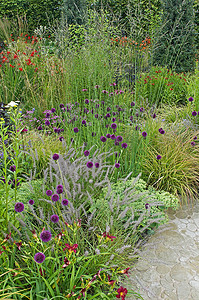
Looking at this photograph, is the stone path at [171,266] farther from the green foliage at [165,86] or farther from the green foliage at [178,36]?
the green foliage at [178,36]

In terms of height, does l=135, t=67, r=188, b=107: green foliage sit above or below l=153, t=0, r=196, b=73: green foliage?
below

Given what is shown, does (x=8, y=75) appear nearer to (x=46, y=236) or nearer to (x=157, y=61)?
(x=157, y=61)

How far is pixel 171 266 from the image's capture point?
2.28m

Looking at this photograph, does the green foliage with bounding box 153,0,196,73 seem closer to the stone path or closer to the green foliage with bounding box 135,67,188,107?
the green foliage with bounding box 135,67,188,107

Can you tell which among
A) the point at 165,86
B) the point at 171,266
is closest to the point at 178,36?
Result: the point at 165,86

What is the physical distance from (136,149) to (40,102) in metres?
2.46

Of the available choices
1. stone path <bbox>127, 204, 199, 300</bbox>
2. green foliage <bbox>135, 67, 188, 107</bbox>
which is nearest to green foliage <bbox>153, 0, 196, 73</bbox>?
green foliage <bbox>135, 67, 188, 107</bbox>

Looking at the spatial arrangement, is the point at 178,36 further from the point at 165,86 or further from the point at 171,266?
the point at 171,266

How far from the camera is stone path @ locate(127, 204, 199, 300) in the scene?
6.61 feet

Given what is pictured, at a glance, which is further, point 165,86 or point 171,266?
point 165,86

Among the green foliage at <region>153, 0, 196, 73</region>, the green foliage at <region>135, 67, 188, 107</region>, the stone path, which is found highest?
the green foliage at <region>153, 0, 196, 73</region>

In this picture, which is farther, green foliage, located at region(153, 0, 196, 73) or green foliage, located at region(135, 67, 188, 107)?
green foliage, located at region(153, 0, 196, 73)

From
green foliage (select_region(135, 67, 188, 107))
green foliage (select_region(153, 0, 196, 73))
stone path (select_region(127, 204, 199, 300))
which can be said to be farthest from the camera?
green foliage (select_region(153, 0, 196, 73))

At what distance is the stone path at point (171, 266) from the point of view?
202 cm
